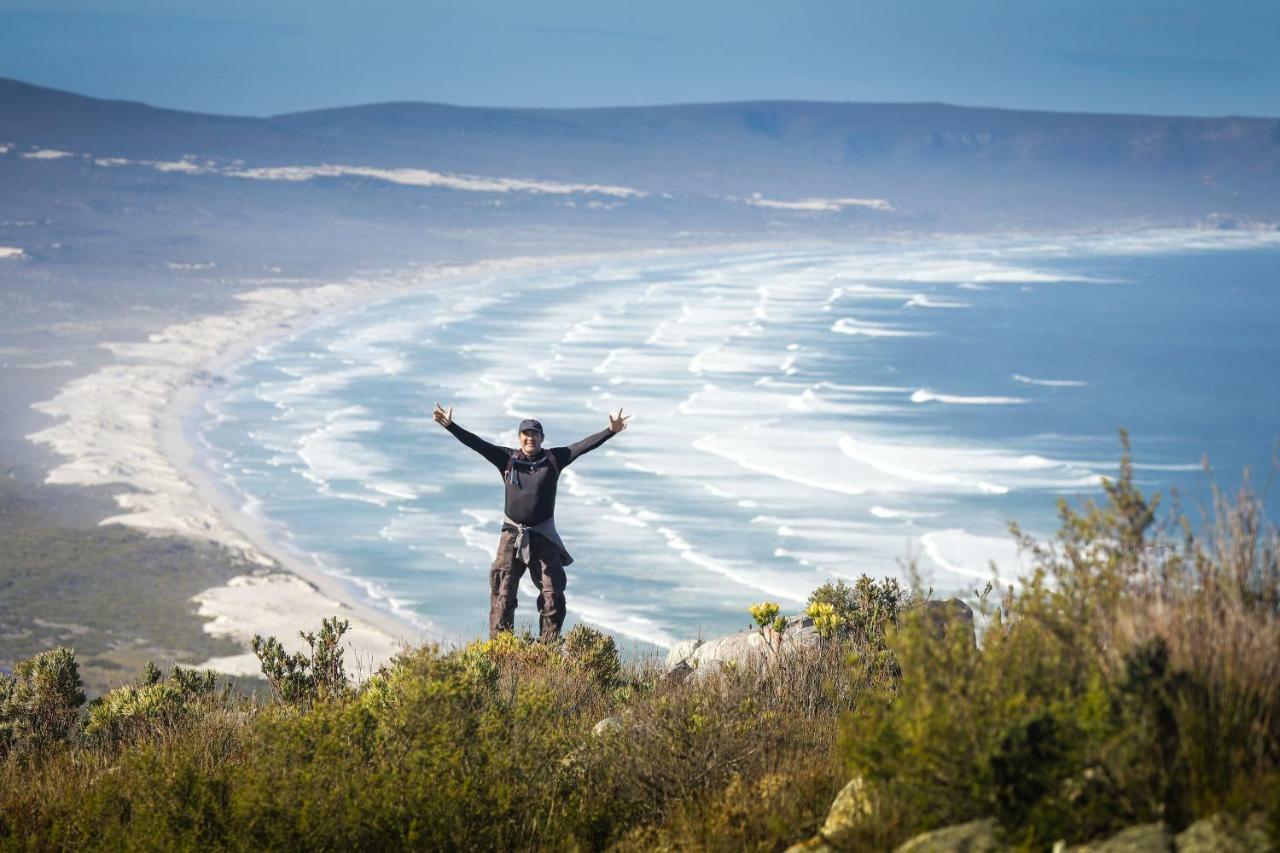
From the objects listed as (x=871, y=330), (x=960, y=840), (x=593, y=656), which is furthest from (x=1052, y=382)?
(x=960, y=840)

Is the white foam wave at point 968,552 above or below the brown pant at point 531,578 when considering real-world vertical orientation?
above

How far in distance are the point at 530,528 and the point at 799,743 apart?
3.97 metres

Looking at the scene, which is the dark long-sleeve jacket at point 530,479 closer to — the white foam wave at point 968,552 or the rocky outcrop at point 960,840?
the rocky outcrop at point 960,840

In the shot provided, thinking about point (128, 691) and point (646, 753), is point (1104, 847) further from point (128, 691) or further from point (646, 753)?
point (128, 691)

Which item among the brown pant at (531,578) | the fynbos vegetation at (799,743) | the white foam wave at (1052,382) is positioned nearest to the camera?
the fynbos vegetation at (799,743)

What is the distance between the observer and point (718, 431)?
58.5m

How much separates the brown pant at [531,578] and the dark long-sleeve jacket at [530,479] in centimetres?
19

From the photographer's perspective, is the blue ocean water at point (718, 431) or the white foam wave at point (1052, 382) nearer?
the blue ocean water at point (718, 431)

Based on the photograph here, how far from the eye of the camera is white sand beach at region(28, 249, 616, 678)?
3450 centimetres

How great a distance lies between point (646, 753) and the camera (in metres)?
6.36

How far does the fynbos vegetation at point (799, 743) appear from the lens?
4.61m

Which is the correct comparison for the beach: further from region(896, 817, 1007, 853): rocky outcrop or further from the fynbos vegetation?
region(896, 817, 1007, 853): rocky outcrop

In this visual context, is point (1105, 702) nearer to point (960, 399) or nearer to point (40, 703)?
point (40, 703)

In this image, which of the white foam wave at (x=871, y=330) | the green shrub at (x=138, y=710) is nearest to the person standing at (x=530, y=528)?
the green shrub at (x=138, y=710)
